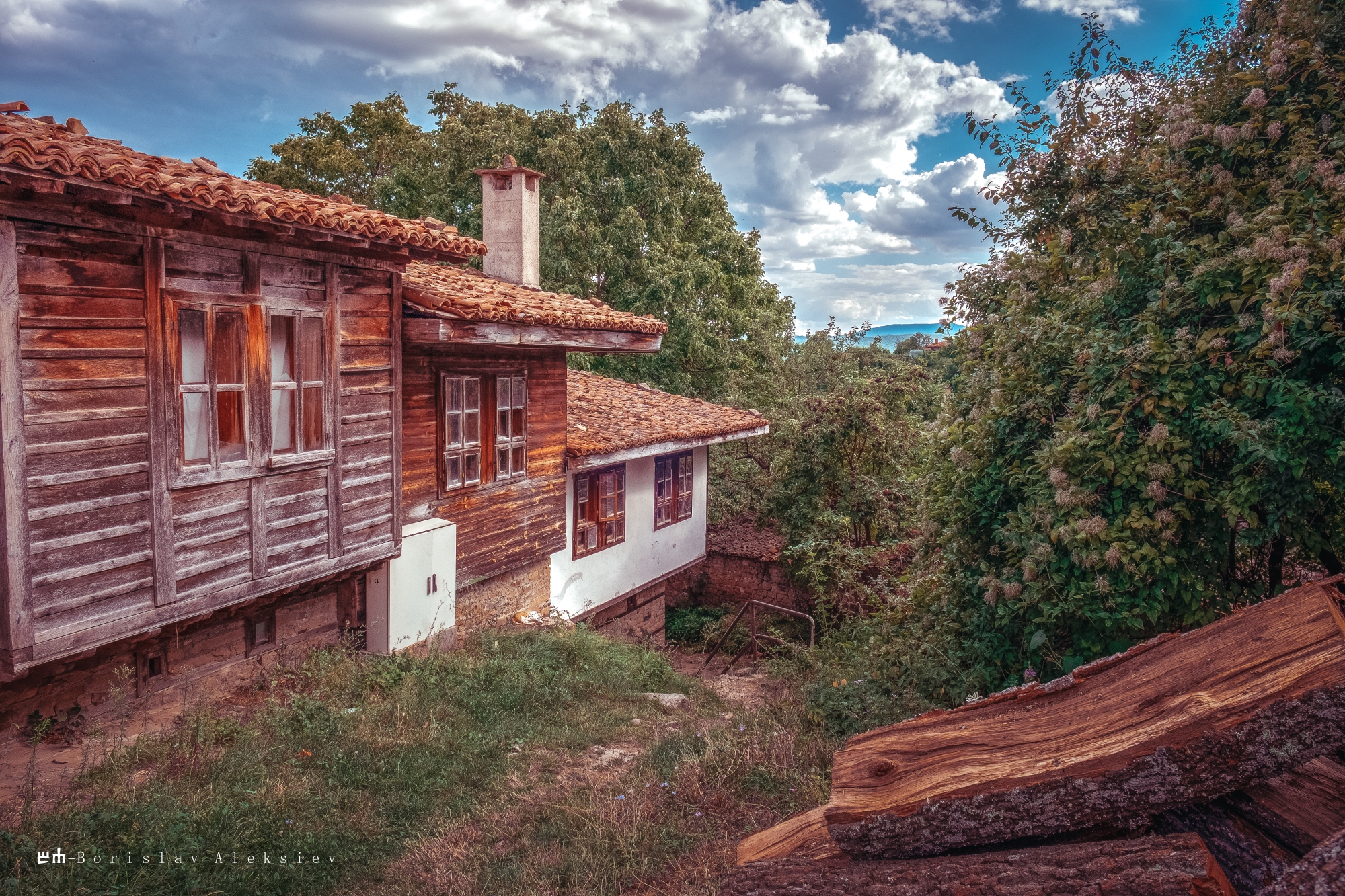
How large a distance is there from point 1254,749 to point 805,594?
41.8 ft

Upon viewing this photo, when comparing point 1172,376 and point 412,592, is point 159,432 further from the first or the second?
point 1172,376

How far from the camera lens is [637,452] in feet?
36.9

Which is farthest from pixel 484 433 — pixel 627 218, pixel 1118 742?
pixel 627 218

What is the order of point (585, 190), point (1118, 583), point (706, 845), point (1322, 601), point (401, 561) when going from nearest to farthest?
point (1322, 601)
point (706, 845)
point (1118, 583)
point (401, 561)
point (585, 190)

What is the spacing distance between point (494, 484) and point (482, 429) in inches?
27.3

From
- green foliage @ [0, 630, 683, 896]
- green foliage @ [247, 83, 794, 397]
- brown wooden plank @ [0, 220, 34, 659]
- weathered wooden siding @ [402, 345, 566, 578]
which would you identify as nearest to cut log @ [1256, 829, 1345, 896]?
green foliage @ [0, 630, 683, 896]

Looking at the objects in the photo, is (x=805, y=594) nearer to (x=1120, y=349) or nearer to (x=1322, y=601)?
(x=1120, y=349)

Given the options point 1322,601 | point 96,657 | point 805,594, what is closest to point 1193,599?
point 1322,601

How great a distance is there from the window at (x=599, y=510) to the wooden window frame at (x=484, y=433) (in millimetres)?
1802

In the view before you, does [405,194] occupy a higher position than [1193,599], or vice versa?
[405,194]

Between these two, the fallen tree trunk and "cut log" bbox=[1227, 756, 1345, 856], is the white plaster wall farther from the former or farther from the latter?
"cut log" bbox=[1227, 756, 1345, 856]

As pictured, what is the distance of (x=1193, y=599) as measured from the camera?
184 inches

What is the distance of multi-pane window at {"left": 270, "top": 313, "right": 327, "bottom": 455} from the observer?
6.03 meters

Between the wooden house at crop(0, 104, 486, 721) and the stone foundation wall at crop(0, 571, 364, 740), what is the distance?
21mm
